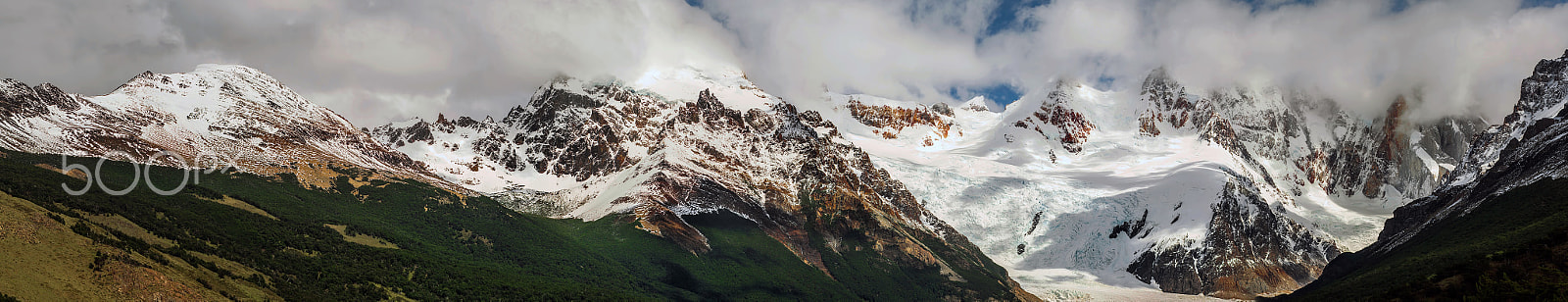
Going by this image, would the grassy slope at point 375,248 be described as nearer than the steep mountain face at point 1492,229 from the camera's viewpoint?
No

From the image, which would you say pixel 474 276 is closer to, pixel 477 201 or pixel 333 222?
pixel 333 222

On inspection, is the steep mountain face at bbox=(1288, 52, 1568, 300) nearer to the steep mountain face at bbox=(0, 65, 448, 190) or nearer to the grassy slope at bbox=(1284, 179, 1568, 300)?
the grassy slope at bbox=(1284, 179, 1568, 300)

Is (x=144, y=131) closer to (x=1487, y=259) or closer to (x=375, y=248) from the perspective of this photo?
(x=375, y=248)
